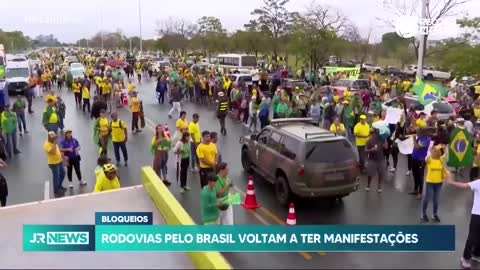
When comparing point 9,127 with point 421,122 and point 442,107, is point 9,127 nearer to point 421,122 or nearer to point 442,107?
point 421,122

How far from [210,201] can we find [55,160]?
16.7ft

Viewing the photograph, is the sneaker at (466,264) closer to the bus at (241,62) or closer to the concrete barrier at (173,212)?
the concrete barrier at (173,212)

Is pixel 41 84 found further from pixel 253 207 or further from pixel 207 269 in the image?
pixel 207 269

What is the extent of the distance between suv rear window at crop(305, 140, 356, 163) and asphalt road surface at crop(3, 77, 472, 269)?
3.96 feet

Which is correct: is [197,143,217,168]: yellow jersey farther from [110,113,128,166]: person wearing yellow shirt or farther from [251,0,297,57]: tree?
[251,0,297,57]: tree

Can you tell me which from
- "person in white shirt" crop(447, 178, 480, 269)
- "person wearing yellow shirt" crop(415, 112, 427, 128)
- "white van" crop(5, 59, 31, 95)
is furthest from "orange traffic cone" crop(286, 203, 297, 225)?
"white van" crop(5, 59, 31, 95)

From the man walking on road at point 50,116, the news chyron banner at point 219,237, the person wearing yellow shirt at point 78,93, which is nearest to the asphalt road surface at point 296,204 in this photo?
the news chyron banner at point 219,237

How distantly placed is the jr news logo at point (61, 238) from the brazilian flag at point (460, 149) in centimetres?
1003

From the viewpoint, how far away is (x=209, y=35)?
69.6 meters

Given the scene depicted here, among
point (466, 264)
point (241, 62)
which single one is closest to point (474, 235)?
point (466, 264)

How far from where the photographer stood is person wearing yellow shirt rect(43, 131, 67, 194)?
35.3 ft

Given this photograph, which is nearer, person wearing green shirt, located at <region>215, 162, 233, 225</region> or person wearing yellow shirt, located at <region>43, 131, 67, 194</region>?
person wearing green shirt, located at <region>215, 162, 233, 225</region>

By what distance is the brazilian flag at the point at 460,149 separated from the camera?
12.5 meters

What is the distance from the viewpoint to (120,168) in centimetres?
1384
